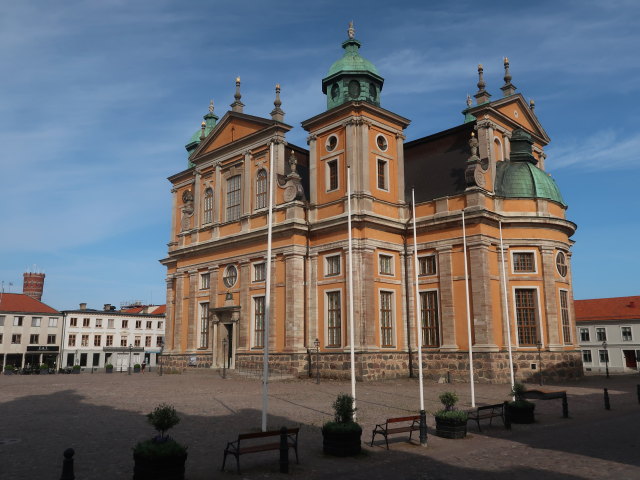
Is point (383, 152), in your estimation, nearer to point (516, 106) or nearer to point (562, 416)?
point (516, 106)

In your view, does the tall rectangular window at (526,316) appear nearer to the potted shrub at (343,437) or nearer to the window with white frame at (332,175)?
the window with white frame at (332,175)

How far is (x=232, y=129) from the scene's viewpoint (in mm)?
45250

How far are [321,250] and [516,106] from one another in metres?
18.4

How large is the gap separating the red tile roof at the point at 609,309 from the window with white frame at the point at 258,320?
46069 mm

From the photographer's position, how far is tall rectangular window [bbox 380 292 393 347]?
36.6 m

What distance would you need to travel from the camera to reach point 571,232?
38.4 meters

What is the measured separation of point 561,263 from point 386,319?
12.3 meters

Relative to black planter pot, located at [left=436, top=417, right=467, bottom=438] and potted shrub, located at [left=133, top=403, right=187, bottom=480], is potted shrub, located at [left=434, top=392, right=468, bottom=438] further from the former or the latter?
potted shrub, located at [left=133, top=403, right=187, bottom=480]

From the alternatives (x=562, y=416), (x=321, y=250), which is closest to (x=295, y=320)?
(x=321, y=250)

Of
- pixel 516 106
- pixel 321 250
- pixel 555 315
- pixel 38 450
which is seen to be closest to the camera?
pixel 38 450

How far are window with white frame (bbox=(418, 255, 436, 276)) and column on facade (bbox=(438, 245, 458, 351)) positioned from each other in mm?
740

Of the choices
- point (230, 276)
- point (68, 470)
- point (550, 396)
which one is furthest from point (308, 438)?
point (230, 276)

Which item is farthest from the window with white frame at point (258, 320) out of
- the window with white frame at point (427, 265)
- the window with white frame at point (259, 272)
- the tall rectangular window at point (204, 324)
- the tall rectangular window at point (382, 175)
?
the tall rectangular window at point (382, 175)

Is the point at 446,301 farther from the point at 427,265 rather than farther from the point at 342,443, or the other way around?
the point at 342,443
